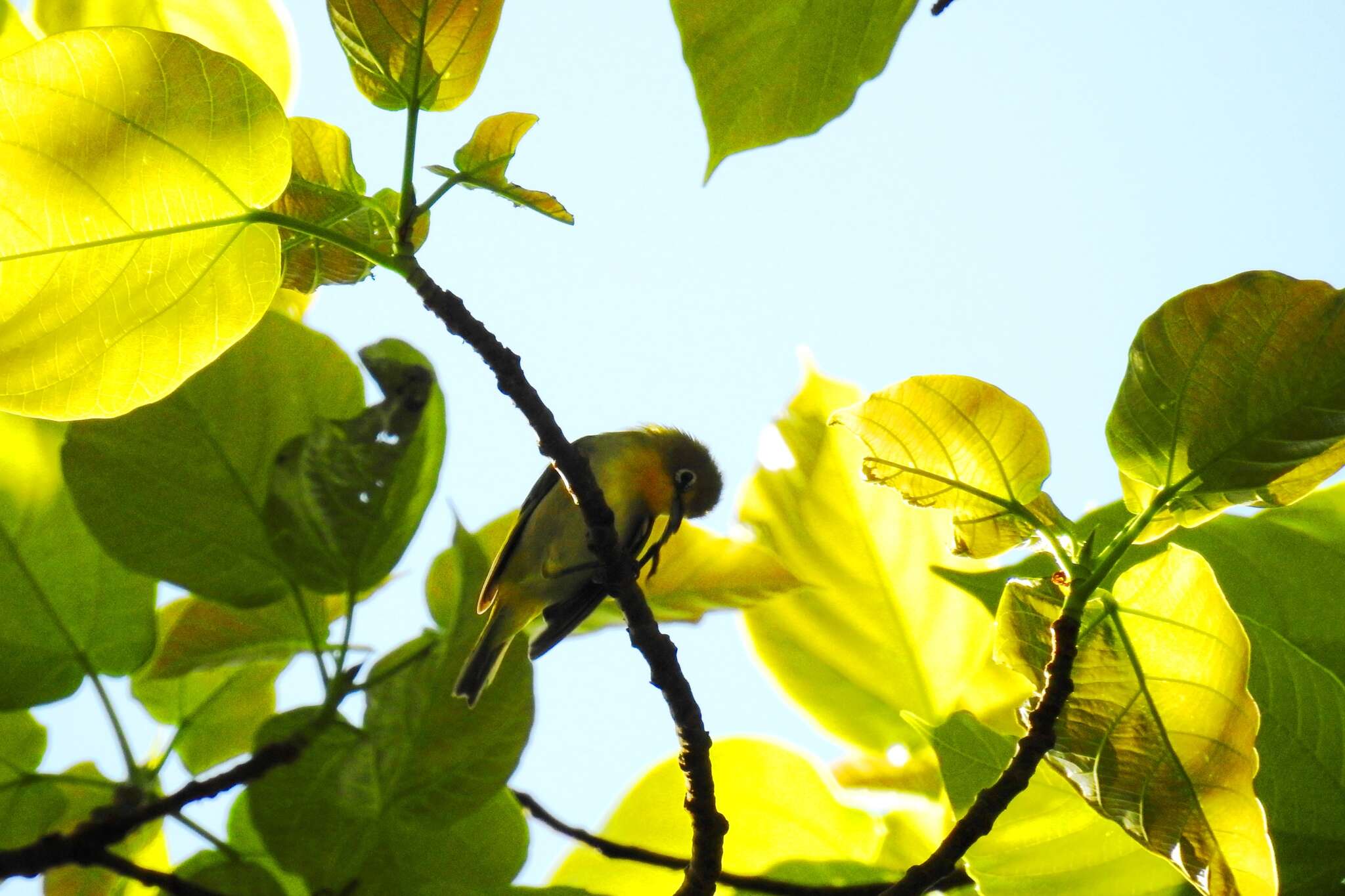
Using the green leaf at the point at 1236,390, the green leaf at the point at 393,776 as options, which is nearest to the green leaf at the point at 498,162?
the green leaf at the point at 393,776

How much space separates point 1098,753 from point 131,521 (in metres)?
0.77

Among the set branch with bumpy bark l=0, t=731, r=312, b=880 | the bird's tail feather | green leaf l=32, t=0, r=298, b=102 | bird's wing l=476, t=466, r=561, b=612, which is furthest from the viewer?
the bird's tail feather

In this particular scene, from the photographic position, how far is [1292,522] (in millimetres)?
1081

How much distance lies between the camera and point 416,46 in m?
0.84

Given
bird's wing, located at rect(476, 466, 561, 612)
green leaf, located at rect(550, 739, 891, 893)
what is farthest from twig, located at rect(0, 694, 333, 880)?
bird's wing, located at rect(476, 466, 561, 612)

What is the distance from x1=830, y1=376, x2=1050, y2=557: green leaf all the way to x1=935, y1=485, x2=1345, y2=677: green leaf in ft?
0.38

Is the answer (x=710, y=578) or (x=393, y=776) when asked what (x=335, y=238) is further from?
(x=710, y=578)

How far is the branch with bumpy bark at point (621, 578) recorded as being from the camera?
0.79 metres

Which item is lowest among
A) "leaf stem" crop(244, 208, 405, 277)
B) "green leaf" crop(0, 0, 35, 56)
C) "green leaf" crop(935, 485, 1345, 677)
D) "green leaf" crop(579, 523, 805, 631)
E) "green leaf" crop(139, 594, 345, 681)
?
"green leaf" crop(935, 485, 1345, 677)

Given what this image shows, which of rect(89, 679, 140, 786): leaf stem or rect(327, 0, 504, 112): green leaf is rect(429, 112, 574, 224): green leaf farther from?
rect(89, 679, 140, 786): leaf stem

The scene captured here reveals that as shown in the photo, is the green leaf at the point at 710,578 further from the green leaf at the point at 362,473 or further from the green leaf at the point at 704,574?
the green leaf at the point at 362,473

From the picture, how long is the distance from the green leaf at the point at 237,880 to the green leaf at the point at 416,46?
60cm

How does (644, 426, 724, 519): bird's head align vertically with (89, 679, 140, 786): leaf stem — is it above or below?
above

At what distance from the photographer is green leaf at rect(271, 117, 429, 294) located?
2.99 ft
